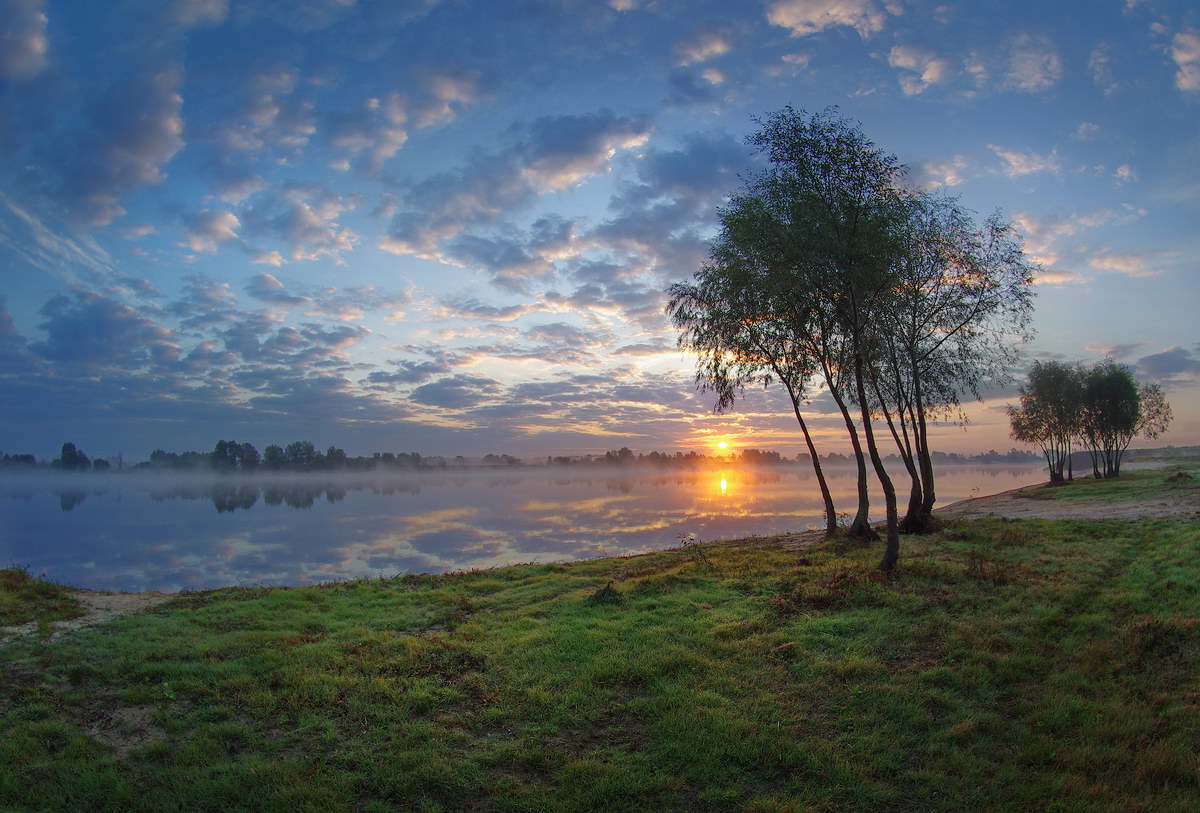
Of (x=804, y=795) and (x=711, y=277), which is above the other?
(x=711, y=277)

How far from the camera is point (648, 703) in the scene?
8.60 meters

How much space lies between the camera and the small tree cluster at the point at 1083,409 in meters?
59.2

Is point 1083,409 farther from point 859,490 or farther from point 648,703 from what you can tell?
point 648,703

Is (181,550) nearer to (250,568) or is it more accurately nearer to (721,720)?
(250,568)

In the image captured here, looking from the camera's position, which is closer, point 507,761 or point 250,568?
point 507,761

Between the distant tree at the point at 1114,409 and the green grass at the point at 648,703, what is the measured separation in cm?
5926

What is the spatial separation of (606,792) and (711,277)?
2152cm

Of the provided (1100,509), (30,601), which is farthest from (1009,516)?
(30,601)

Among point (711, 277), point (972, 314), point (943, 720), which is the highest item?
point (711, 277)

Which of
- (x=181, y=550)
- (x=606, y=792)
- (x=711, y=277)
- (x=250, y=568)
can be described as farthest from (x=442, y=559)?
(x=606, y=792)

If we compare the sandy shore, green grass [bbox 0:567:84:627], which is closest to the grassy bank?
the sandy shore

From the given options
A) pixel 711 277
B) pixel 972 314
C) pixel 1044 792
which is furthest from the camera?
pixel 972 314

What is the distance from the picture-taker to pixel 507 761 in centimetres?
719

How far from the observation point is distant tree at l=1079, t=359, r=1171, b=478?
60.3 metres
